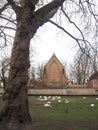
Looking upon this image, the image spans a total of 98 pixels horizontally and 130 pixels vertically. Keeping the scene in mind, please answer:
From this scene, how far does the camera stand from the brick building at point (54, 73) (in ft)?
292

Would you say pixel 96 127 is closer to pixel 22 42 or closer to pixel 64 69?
pixel 22 42

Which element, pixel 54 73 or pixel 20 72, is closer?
pixel 20 72

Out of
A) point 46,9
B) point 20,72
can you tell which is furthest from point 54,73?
point 20,72

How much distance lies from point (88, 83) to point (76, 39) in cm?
6942

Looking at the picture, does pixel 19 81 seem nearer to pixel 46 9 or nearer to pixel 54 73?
pixel 46 9

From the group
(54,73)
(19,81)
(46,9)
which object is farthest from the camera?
(54,73)

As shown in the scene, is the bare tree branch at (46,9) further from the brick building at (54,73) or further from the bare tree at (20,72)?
the brick building at (54,73)

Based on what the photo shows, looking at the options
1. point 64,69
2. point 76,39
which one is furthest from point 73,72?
point 76,39

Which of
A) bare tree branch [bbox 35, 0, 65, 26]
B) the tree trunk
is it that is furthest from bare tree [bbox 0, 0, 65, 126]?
bare tree branch [bbox 35, 0, 65, 26]

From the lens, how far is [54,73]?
9269 centimetres

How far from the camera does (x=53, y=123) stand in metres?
15.0

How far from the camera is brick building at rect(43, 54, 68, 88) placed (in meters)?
89.0

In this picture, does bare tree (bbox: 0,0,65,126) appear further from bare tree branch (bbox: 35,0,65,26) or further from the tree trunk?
bare tree branch (bbox: 35,0,65,26)

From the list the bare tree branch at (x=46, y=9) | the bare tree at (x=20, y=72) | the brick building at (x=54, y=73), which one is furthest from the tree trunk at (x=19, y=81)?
the brick building at (x=54, y=73)
